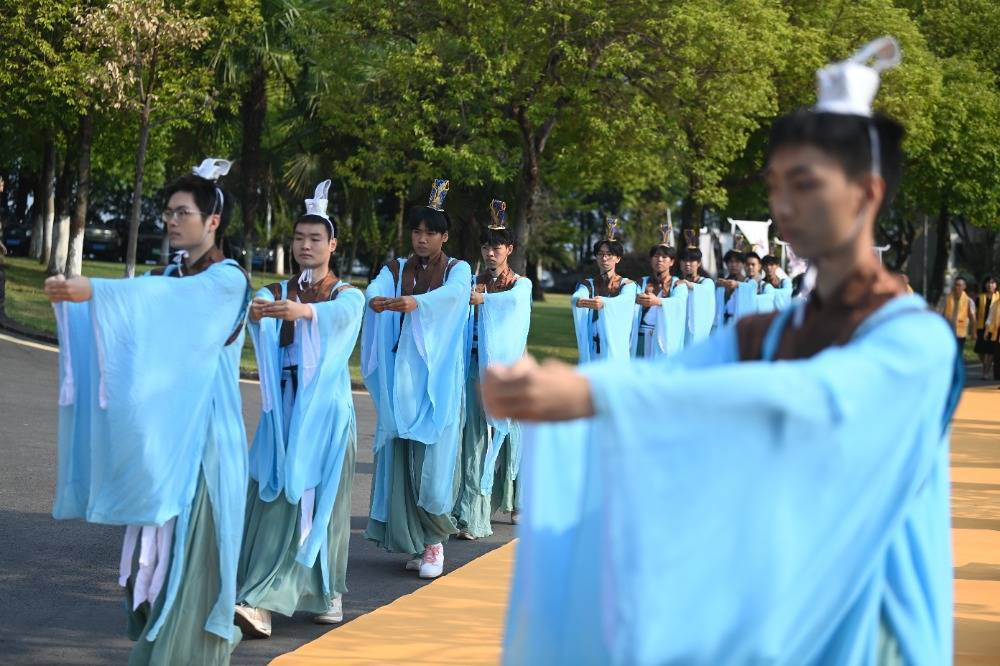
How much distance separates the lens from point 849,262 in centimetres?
275

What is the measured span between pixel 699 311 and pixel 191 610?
9.89 m

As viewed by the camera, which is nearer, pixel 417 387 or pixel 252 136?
pixel 417 387

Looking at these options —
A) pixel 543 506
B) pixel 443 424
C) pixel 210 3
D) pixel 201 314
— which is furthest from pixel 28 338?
pixel 543 506

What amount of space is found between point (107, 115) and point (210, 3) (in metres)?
5.08

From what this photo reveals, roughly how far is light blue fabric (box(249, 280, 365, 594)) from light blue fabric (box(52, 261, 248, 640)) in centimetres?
109

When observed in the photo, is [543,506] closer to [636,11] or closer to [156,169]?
[636,11]

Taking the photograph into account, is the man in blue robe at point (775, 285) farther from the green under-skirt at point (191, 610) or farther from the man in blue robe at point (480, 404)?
the green under-skirt at point (191, 610)

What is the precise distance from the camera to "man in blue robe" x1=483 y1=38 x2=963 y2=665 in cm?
251

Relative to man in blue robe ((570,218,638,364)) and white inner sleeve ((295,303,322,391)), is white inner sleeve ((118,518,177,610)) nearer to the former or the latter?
white inner sleeve ((295,303,322,391))

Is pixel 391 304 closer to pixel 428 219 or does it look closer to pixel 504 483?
pixel 428 219

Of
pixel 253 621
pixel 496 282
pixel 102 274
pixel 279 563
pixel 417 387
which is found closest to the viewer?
pixel 253 621

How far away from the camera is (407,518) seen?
326 inches

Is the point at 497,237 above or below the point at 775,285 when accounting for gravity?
above

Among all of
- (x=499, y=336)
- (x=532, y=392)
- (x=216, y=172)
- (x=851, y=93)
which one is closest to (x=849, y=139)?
(x=851, y=93)
